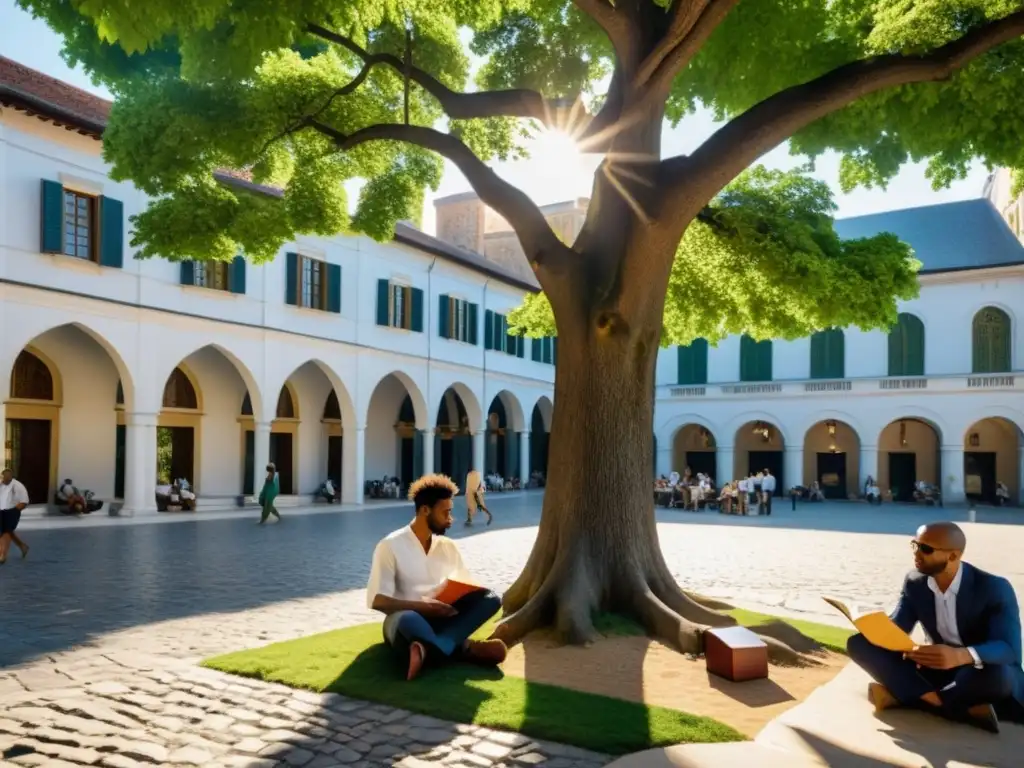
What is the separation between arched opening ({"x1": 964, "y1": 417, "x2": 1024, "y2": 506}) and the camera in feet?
111

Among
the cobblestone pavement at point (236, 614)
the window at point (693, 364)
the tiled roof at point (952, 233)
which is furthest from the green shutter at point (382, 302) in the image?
the tiled roof at point (952, 233)

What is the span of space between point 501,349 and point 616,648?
2830 cm

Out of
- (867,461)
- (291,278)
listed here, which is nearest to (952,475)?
(867,461)

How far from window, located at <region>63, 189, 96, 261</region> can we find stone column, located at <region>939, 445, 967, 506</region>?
29233 millimetres

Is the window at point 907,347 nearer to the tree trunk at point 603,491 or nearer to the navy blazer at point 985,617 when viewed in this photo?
the tree trunk at point 603,491

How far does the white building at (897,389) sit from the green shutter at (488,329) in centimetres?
935

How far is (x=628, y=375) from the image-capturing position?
24.0 feet

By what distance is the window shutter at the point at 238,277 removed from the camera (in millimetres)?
22094

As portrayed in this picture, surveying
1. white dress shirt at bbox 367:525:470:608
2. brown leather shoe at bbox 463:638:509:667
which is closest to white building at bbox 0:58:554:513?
white dress shirt at bbox 367:525:470:608

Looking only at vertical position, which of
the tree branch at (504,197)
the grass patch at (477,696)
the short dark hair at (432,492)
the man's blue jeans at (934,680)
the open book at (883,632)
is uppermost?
the tree branch at (504,197)

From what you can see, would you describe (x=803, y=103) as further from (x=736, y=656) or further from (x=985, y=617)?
(x=736, y=656)

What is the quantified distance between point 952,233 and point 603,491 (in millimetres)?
33267

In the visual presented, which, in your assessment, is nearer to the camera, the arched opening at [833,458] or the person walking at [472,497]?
the person walking at [472,497]

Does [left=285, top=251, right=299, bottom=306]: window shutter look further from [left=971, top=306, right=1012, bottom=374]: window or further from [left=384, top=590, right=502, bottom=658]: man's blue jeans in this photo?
[left=971, top=306, right=1012, bottom=374]: window
